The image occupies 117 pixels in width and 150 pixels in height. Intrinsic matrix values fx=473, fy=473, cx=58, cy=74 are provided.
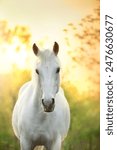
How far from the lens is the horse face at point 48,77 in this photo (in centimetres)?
131

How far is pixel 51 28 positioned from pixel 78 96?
0.23 metres

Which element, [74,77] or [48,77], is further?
[74,77]

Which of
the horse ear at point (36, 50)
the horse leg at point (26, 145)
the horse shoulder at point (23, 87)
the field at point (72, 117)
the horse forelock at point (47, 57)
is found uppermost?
the horse ear at point (36, 50)

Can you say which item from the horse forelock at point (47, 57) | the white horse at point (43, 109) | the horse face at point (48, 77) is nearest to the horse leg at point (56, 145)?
the white horse at point (43, 109)

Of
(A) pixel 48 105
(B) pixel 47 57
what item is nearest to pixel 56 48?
(B) pixel 47 57

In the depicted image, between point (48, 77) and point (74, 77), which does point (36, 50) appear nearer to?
point (48, 77)

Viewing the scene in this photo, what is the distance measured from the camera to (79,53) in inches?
59.3

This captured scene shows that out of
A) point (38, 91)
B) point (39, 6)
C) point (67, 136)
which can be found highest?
point (39, 6)

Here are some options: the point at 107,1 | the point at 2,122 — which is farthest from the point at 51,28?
the point at 2,122

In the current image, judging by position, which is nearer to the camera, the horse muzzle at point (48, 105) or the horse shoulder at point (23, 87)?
the horse muzzle at point (48, 105)

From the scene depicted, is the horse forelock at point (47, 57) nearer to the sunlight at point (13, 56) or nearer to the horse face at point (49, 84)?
the horse face at point (49, 84)

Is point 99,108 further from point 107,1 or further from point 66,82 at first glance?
point 107,1

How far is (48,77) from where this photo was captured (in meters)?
1.32

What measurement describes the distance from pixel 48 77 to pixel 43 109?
12 cm
